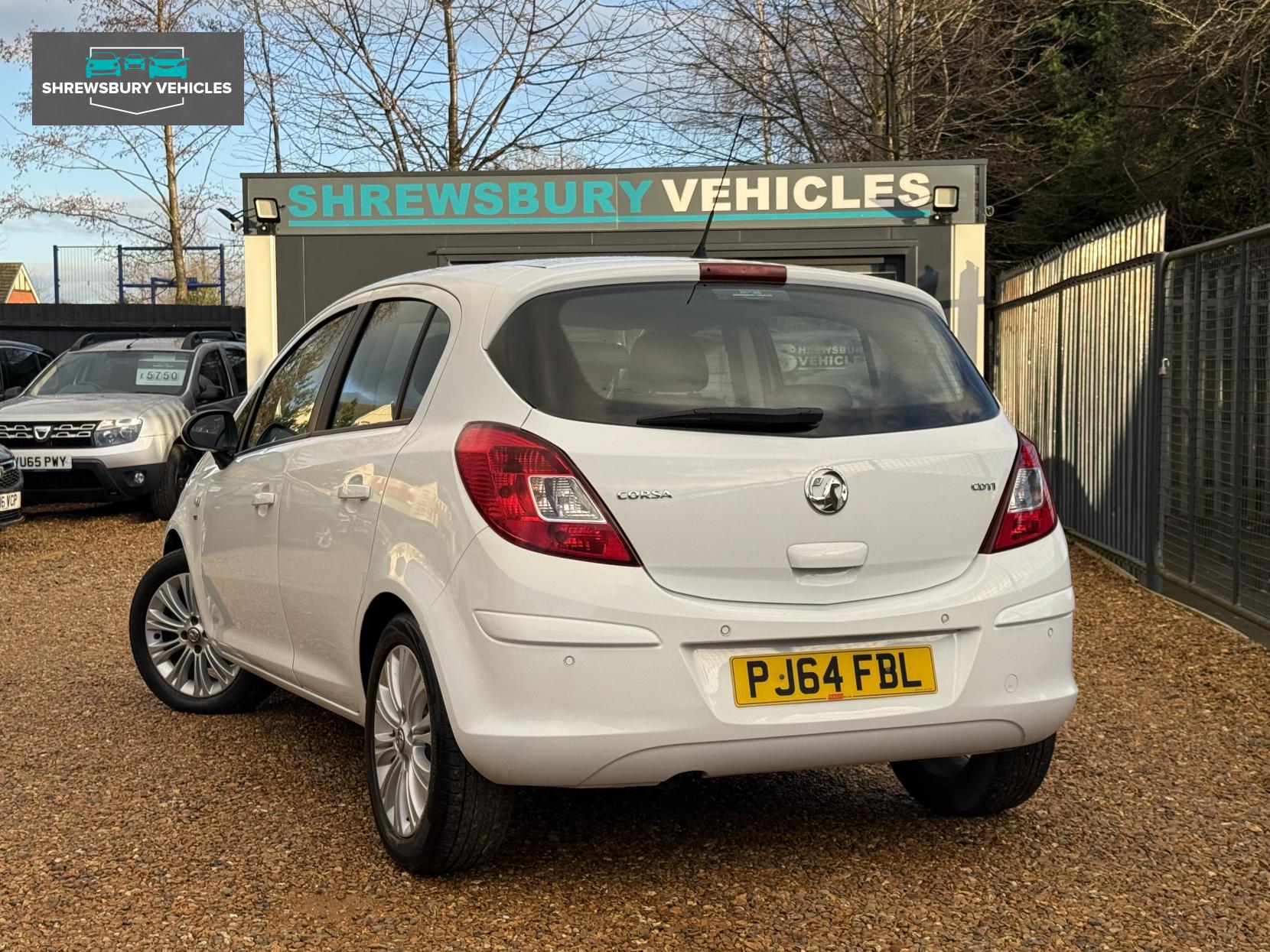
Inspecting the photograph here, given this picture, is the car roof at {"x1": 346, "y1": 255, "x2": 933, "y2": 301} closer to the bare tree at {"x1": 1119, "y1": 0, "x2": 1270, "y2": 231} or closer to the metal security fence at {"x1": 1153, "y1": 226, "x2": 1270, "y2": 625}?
the metal security fence at {"x1": 1153, "y1": 226, "x2": 1270, "y2": 625}

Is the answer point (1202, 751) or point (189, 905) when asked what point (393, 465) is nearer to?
point (189, 905)

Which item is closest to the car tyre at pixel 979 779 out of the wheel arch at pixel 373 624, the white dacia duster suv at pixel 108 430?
the wheel arch at pixel 373 624

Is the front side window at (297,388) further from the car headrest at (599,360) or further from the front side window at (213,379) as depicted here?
the front side window at (213,379)

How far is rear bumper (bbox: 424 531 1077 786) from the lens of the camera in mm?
3680

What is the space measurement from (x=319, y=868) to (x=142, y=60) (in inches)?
1116

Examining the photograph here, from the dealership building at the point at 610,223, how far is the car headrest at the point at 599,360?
8890mm

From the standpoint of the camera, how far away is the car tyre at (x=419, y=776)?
12.8 feet

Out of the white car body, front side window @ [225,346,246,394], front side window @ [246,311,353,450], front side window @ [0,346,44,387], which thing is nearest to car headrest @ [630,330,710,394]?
the white car body

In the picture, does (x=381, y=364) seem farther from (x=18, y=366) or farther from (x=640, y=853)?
(x=18, y=366)

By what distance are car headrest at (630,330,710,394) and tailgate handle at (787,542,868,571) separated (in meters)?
0.49

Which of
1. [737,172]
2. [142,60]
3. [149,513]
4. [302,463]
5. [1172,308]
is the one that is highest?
[142,60]

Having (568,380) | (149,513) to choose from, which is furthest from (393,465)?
(149,513)

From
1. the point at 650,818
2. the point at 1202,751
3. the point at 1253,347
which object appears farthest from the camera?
the point at 1253,347

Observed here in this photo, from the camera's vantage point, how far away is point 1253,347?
7.99 meters
